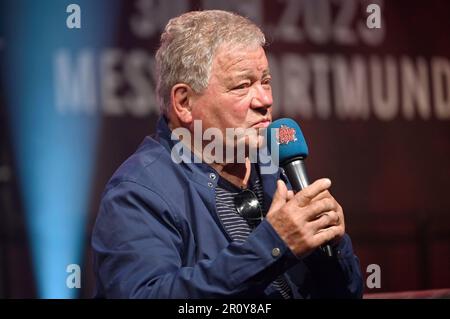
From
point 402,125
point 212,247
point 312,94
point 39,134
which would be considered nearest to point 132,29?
point 39,134

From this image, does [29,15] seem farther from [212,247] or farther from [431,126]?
[431,126]

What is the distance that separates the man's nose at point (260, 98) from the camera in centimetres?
163

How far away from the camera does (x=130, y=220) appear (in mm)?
1466

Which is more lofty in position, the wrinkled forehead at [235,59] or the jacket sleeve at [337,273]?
the wrinkled forehead at [235,59]

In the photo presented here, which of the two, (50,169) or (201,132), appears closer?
(201,132)

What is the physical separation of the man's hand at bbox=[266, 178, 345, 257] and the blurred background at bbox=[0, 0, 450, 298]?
160 centimetres

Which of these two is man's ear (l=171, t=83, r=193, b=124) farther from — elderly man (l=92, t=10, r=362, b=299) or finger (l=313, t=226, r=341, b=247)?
finger (l=313, t=226, r=341, b=247)

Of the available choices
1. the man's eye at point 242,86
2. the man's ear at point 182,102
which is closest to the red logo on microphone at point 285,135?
the man's eye at point 242,86

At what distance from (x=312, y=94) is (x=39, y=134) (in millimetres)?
1282

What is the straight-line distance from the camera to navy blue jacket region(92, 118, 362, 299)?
1.38m

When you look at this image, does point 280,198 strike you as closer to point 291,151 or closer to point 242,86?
point 291,151

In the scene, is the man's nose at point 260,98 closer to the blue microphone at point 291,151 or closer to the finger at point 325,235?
the blue microphone at point 291,151

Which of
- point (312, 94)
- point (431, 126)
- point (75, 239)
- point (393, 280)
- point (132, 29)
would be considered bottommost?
point (393, 280)

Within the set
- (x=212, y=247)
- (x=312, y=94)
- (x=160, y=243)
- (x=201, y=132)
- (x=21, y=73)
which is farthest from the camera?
(x=312, y=94)
